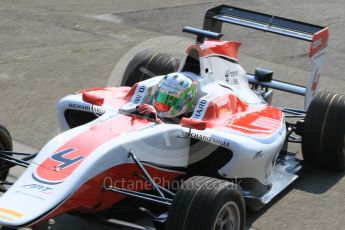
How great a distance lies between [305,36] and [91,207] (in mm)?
3495

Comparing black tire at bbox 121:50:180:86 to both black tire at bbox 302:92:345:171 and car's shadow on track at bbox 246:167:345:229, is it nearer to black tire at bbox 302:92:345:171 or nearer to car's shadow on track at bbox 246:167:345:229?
black tire at bbox 302:92:345:171

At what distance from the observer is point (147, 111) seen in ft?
23.5

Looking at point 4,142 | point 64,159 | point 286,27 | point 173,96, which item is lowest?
point 4,142

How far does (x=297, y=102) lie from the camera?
35.8 feet

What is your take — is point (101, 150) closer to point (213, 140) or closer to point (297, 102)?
point (213, 140)

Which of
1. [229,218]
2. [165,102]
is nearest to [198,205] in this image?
[229,218]

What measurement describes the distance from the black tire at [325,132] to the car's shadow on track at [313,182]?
0.14 m

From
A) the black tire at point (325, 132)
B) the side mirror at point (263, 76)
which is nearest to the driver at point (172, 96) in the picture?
the black tire at point (325, 132)

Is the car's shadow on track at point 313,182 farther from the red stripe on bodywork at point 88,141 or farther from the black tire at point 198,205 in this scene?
the red stripe on bodywork at point 88,141

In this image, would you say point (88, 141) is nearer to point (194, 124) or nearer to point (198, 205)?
point (194, 124)

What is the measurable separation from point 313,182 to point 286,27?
5.94 ft

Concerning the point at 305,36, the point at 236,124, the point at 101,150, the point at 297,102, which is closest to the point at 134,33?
→ the point at 297,102

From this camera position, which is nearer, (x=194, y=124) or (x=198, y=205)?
(x=198, y=205)

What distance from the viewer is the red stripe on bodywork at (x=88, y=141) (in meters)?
6.28
